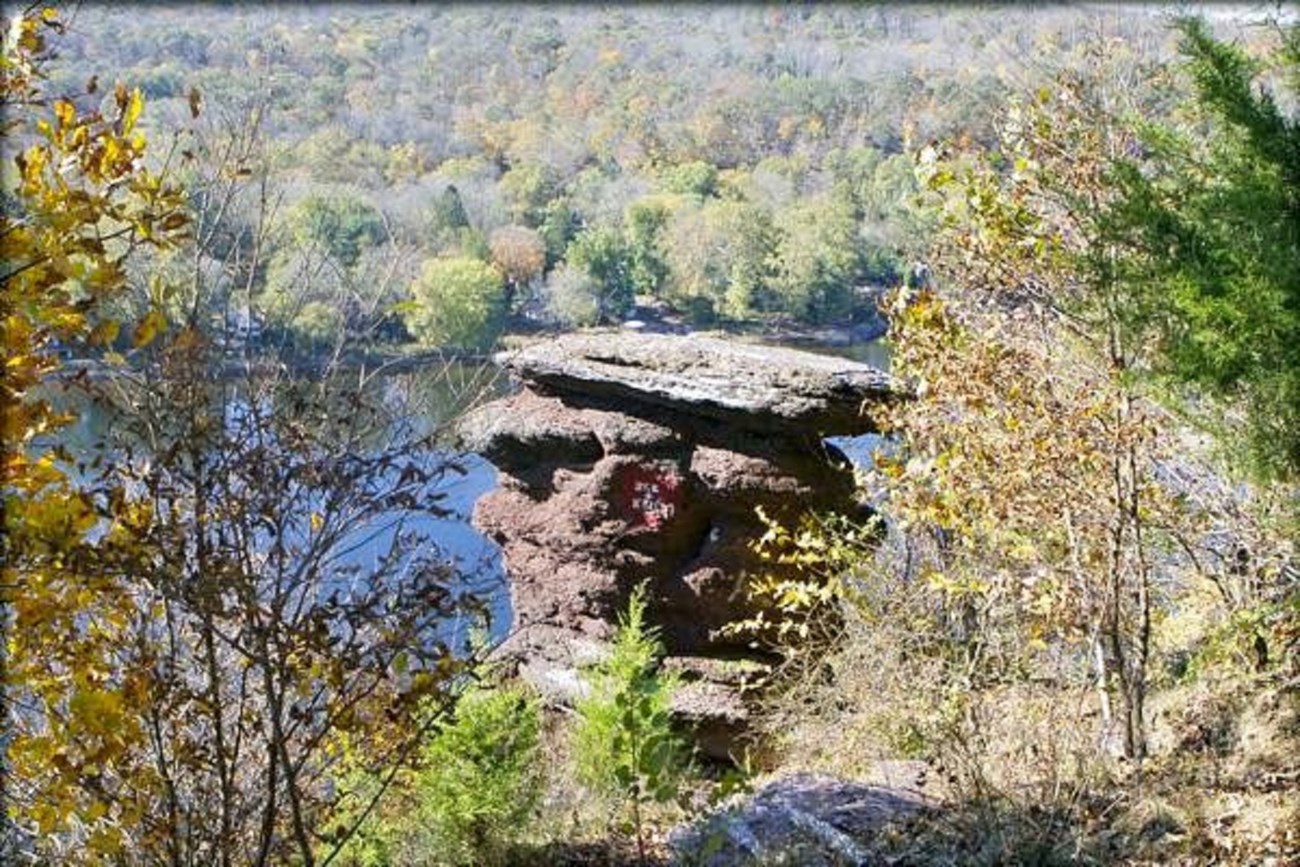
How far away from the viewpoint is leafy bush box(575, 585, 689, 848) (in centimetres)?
430

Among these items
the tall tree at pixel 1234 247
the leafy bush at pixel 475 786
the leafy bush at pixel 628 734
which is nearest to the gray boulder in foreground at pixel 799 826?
the leafy bush at pixel 628 734

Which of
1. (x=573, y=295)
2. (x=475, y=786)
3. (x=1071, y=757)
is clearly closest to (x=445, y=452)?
(x=475, y=786)

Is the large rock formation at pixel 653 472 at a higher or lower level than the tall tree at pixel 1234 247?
lower

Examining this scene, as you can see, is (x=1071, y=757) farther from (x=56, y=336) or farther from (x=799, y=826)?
(x=56, y=336)

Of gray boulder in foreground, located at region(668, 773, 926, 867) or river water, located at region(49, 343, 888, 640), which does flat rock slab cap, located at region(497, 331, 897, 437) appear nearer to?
river water, located at region(49, 343, 888, 640)

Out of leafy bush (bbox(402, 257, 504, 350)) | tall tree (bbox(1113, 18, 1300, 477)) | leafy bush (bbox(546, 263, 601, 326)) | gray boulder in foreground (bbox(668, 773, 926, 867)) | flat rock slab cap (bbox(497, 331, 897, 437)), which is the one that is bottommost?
leafy bush (bbox(546, 263, 601, 326))

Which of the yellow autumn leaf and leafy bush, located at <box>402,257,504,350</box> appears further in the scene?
leafy bush, located at <box>402,257,504,350</box>

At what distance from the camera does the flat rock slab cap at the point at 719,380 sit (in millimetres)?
6605

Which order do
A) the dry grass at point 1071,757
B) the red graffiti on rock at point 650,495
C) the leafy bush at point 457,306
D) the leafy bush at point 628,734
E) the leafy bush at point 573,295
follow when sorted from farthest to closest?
the leafy bush at point 573,295 → the leafy bush at point 457,306 → the red graffiti on rock at point 650,495 → the leafy bush at point 628,734 → the dry grass at point 1071,757

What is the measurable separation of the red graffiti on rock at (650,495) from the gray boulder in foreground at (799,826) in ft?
9.08

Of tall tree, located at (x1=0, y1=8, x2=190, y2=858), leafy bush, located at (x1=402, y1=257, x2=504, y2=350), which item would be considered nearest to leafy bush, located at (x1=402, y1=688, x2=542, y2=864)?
tall tree, located at (x1=0, y1=8, x2=190, y2=858)

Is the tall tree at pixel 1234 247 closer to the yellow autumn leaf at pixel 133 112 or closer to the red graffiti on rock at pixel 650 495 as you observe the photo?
the yellow autumn leaf at pixel 133 112

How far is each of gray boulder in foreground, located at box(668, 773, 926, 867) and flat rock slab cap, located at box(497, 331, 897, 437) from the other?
7.34 ft

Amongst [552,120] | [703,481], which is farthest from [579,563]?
[552,120]
